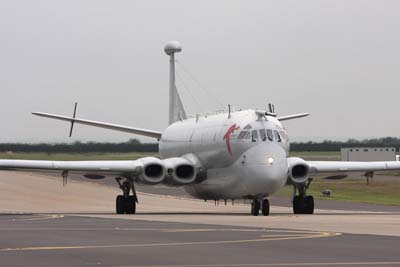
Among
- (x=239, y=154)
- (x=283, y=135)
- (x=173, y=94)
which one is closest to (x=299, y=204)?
(x=283, y=135)

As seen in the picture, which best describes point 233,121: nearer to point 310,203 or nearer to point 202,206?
point 310,203

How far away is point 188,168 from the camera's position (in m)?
43.8

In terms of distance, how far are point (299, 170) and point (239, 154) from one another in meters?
2.88

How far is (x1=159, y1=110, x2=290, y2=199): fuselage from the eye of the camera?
38.3 m

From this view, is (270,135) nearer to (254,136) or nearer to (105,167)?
(254,136)

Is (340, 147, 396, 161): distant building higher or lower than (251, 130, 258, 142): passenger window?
higher

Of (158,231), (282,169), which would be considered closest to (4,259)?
(158,231)

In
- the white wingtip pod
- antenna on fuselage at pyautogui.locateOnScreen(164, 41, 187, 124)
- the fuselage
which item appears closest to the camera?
the fuselage

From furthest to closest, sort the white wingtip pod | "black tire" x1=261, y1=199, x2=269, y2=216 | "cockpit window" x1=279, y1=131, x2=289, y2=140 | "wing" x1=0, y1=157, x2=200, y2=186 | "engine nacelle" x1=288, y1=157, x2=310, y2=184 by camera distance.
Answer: the white wingtip pod, "engine nacelle" x1=288, y1=157, x2=310, y2=184, "wing" x1=0, y1=157, x2=200, y2=186, "cockpit window" x1=279, y1=131, x2=289, y2=140, "black tire" x1=261, y1=199, x2=269, y2=216

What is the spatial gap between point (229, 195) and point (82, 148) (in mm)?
51235

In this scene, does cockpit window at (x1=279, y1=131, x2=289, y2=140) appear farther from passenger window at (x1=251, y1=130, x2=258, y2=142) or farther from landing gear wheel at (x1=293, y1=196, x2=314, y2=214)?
landing gear wheel at (x1=293, y1=196, x2=314, y2=214)

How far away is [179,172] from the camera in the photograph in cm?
4366

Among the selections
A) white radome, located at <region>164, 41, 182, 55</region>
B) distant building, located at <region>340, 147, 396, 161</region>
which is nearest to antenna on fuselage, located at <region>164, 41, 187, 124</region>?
white radome, located at <region>164, 41, 182, 55</region>

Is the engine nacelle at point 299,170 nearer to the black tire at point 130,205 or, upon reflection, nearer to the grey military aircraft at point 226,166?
the grey military aircraft at point 226,166
